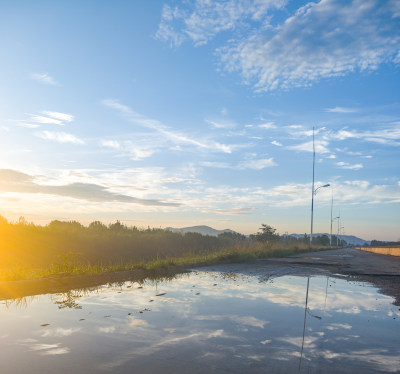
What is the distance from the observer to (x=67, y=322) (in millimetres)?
5820

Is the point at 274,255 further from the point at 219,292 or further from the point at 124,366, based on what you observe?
the point at 124,366

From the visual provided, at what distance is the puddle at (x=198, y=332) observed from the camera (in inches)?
160

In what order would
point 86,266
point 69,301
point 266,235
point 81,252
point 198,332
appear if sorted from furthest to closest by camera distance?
point 266,235, point 81,252, point 86,266, point 69,301, point 198,332

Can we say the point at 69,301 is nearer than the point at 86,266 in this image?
Yes

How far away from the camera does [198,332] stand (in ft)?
17.5

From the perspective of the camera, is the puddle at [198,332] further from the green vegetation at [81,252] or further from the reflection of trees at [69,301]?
the green vegetation at [81,252]

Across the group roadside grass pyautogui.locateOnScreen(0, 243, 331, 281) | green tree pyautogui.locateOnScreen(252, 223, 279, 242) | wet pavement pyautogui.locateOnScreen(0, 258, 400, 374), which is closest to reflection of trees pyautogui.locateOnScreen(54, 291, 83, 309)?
wet pavement pyautogui.locateOnScreen(0, 258, 400, 374)

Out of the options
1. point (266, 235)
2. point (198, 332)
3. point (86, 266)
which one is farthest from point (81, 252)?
point (266, 235)

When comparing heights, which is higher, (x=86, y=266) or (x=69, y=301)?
(x=86, y=266)

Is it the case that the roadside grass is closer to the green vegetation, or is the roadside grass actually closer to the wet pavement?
the green vegetation

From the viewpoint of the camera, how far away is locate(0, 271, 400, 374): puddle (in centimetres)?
406

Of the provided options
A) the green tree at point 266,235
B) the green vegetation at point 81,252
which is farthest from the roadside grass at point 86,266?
the green tree at point 266,235

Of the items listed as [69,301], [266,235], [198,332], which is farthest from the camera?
Answer: [266,235]

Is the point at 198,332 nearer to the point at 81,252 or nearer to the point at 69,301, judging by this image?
the point at 69,301
